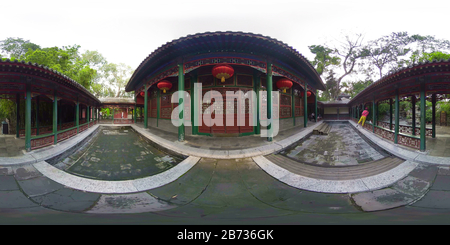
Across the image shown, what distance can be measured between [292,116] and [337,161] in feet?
24.1

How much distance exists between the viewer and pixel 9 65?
16.0 ft

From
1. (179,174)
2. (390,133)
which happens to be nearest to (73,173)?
(179,174)

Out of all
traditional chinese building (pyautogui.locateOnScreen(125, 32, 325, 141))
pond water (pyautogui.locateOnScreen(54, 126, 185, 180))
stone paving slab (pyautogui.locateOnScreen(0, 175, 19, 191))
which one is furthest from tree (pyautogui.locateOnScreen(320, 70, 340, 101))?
stone paving slab (pyautogui.locateOnScreen(0, 175, 19, 191))

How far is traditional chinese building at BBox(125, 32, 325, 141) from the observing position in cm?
662

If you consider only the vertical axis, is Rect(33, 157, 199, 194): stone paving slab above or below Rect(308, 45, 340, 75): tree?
below

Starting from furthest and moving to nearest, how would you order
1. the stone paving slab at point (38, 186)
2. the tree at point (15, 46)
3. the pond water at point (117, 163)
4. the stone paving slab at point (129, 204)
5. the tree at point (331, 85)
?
the tree at point (331, 85) → the tree at point (15, 46) → the pond water at point (117, 163) → the stone paving slab at point (38, 186) → the stone paving slab at point (129, 204)

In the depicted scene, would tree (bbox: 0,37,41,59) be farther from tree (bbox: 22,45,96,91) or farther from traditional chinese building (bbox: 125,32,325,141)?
traditional chinese building (bbox: 125,32,325,141)

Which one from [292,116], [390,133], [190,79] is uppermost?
[190,79]

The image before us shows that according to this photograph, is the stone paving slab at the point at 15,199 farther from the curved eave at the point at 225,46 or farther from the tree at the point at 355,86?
the tree at the point at 355,86

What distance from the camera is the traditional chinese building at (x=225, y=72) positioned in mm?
6621

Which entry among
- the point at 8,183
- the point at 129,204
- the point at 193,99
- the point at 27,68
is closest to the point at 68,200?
the point at 129,204

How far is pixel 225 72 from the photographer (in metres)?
6.54

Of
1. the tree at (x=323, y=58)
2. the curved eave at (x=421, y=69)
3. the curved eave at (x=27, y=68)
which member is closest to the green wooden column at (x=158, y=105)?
the curved eave at (x=27, y=68)

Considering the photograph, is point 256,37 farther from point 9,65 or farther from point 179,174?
point 9,65
